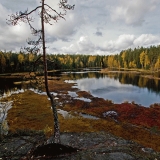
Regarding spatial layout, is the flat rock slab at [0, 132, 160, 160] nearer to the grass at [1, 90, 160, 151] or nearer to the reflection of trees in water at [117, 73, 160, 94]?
the grass at [1, 90, 160, 151]

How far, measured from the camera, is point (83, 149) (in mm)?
15617

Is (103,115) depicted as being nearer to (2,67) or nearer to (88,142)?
(88,142)

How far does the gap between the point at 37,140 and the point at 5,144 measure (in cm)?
324

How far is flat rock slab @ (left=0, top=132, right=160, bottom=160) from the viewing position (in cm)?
1427

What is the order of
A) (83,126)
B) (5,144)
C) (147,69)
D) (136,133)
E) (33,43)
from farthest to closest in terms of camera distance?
(147,69), (83,126), (136,133), (5,144), (33,43)

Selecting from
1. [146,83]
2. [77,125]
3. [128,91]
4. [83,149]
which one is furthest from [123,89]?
[83,149]

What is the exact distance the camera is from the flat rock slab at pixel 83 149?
14.3 metres

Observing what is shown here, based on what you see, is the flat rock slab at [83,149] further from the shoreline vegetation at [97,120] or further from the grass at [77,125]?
the grass at [77,125]

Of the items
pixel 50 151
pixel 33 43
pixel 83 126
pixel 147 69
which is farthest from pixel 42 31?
pixel 147 69

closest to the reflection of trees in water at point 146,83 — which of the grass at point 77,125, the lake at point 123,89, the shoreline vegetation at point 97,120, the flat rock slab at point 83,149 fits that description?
the lake at point 123,89

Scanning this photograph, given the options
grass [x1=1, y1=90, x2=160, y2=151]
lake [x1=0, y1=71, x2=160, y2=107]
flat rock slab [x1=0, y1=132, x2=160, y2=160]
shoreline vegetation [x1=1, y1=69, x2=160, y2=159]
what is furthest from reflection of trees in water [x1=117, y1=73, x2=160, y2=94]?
flat rock slab [x1=0, y1=132, x2=160, y2=160]

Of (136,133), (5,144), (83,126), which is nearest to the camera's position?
(5,144)

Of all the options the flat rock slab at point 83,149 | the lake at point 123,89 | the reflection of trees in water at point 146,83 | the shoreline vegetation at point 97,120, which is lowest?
the shoreline vegetation at point 97,120

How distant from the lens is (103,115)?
35.8 metres
